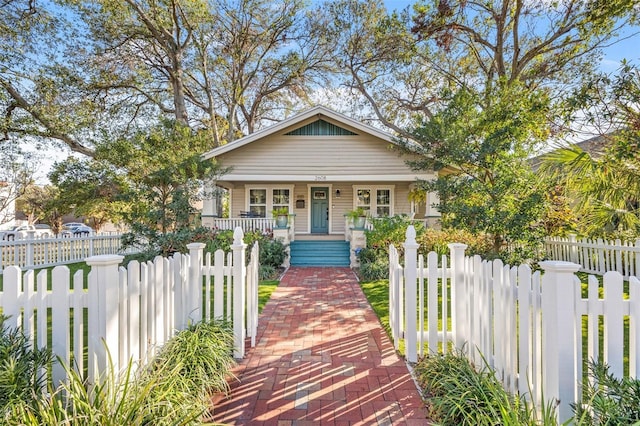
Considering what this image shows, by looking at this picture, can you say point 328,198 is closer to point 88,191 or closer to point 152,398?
point 88,191

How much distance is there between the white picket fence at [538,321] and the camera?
84.1 inches

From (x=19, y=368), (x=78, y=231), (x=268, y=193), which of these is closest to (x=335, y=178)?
(x=268, y=193)

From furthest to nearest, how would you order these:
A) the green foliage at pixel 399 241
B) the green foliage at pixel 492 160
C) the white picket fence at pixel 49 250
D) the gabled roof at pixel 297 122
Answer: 1. the gabled roof at pixel 297 122
2. the white picket fence at pixel 49 250
3. the green foliage at pixel 399 241
4. the green foliage at pixel 492 160

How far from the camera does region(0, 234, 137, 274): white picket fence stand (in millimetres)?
10695

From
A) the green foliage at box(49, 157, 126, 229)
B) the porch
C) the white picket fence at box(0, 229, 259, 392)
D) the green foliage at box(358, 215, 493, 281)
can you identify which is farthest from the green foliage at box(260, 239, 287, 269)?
the white picket fence at box(0, 229, 259, 392)

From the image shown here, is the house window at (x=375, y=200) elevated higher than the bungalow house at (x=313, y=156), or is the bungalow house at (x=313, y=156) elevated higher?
the bungalow house at (x=313, y=156)

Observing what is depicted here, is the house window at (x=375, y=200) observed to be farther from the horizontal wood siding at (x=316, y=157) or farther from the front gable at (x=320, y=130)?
the front gable at (x=320, y=130)

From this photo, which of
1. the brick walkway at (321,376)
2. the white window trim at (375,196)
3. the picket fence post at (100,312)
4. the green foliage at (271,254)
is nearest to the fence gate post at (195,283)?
the brick walkway at (321,376)

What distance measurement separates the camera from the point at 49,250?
467 inches

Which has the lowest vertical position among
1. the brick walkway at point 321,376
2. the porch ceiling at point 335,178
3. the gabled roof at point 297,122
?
the brick walkway at point 321,376

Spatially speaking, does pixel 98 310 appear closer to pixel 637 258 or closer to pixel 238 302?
pixel 238 302

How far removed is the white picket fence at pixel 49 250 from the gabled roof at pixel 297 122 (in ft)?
17.5

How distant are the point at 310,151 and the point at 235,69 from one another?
31.0ft

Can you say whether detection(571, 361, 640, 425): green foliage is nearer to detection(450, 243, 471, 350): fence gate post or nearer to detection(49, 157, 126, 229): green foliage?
detection(450, 243, 471, 350): fence gate post
